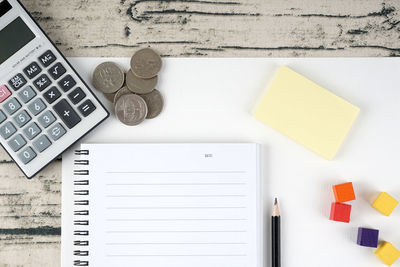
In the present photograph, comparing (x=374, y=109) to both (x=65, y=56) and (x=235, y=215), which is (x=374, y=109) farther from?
(x=65, y=56)

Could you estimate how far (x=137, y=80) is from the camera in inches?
21.0

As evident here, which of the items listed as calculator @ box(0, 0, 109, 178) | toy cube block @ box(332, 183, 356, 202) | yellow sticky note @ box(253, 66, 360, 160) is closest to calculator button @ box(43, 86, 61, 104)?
calculator @ box(0, 0, 109, 178)

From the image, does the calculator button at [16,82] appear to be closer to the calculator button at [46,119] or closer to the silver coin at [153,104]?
the calculator button at [46,119]

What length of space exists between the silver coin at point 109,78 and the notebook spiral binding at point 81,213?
0.09m

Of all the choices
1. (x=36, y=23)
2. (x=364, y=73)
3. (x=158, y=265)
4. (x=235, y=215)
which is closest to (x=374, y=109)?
(x=364, y=73)

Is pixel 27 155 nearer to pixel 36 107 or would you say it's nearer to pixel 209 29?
pixel 36 107

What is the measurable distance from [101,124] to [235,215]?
8.9 inches

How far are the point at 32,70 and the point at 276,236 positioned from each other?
40 cm

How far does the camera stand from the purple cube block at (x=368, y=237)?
1.71ft

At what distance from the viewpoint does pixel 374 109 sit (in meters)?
0.54

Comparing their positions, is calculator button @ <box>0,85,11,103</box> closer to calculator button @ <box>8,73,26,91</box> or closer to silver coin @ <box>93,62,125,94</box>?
calculator button @ <box>8,73,26,91</box>

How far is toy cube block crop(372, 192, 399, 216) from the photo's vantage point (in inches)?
20.6

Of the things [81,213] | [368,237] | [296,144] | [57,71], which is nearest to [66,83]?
[57,71]

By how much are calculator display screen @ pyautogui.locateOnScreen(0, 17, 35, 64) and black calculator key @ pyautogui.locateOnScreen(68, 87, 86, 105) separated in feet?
0.30
